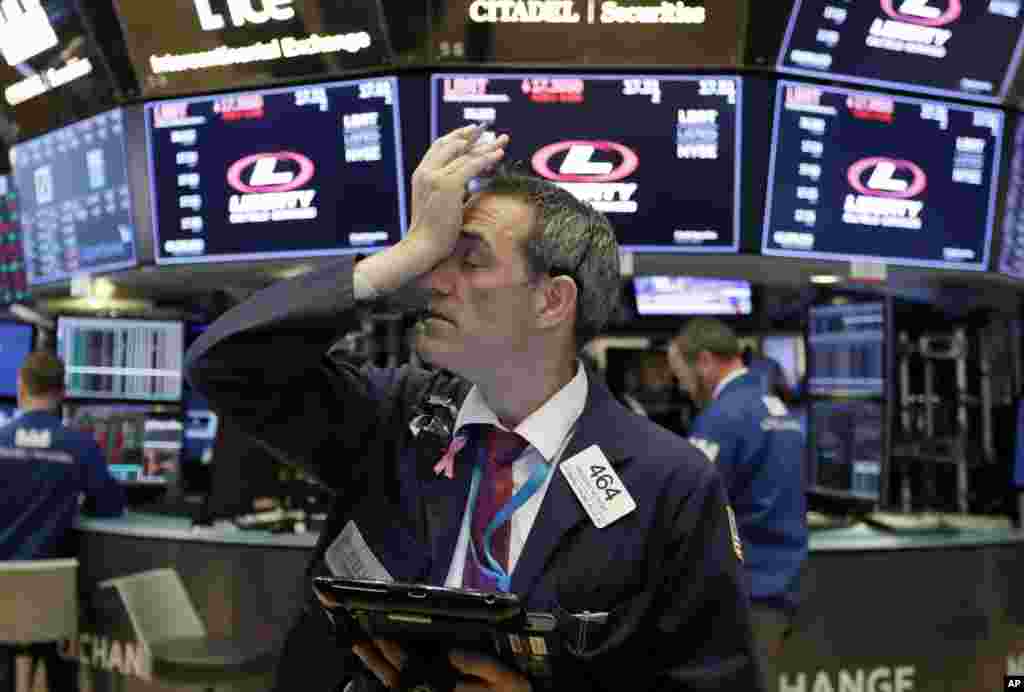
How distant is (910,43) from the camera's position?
12.6 ft

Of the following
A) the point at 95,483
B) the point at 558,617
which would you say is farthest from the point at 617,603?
the point at 95,483

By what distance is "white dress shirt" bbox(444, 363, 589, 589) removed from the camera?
A: 5.05 ft

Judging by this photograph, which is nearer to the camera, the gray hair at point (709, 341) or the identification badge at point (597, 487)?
the identification badge at point (597, 487)

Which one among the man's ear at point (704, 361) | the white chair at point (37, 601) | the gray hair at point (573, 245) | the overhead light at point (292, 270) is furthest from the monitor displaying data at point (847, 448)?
the gray hair at point (573, 245)

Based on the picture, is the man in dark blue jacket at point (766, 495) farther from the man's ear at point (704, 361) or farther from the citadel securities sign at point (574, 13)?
the citadel securities sign at point (574, 13)

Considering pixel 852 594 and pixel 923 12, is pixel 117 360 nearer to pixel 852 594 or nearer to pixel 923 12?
pixel 852 594

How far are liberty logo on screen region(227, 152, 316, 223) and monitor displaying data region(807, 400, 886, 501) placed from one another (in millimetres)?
2407

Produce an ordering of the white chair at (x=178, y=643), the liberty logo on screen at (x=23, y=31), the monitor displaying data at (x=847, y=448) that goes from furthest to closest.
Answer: the monitor displaying data at (x=847, y=448) < the liberty logo on screen at (x=23, y=31) < the white chair at (x=178, y=643)

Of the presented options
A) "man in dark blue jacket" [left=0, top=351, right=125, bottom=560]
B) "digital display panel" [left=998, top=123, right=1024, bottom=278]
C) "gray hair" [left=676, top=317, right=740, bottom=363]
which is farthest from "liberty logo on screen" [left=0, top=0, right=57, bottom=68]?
"digital display panel" [left=998, top=123, right=1024, bottom=278]

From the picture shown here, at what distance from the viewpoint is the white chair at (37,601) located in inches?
148

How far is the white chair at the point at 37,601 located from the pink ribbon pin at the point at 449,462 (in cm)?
270

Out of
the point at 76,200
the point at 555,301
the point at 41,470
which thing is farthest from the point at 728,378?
the point at 76,200

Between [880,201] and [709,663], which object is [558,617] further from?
[880,201]

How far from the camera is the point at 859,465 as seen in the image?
15.4 feet
